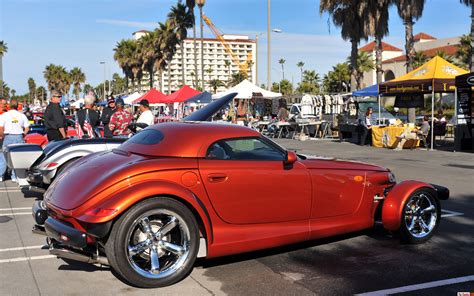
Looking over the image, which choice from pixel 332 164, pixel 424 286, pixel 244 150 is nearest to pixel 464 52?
pixel 332 164

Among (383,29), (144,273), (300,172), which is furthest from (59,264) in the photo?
(383,29)

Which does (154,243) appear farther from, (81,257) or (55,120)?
(55,120)

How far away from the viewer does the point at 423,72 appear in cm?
1775

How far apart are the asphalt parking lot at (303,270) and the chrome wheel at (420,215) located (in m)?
0.18

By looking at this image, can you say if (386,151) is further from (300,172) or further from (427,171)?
(300,172)

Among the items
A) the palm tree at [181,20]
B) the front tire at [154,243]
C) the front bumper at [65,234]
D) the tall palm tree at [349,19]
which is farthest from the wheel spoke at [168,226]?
the palm tree at [181,20]

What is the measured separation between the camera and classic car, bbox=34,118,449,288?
412cm

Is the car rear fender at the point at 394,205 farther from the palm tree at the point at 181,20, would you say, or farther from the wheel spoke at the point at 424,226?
the palm tree at the point at 181,20

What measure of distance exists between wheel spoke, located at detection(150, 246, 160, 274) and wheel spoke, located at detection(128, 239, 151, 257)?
0.22ft

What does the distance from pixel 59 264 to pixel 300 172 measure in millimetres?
2656

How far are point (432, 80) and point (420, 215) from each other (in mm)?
12648

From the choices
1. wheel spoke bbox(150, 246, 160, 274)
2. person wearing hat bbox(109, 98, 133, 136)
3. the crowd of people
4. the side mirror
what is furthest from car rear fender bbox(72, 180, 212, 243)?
person wearing hat bbox(109, 98, 133, 136)

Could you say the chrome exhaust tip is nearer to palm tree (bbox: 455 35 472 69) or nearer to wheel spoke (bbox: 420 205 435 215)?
wheel spoke (bbox: 420 205 435 215)

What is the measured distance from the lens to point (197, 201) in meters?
4.33
